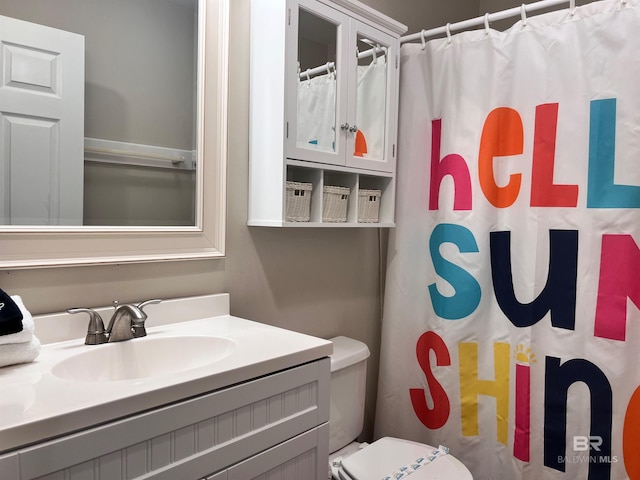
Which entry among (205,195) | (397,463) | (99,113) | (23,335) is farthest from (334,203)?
(23,335)

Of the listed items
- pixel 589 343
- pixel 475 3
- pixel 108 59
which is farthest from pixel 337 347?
pixel 475 3

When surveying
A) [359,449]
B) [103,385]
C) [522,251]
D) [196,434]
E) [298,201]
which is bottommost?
[359,449]

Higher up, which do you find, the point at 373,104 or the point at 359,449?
the point at 373,104

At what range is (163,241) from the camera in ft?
4.26

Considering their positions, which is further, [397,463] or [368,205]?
[368,205]

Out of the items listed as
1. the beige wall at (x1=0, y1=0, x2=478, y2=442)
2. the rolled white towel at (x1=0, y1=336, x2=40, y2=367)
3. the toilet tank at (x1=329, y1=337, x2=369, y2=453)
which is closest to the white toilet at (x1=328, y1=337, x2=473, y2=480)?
the toilet tank at (x1=329, y1=337, x2=369, y2=453)

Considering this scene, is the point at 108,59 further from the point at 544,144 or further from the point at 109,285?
the point at 544,144

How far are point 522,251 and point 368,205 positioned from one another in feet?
1.86

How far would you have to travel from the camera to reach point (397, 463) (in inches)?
56.6

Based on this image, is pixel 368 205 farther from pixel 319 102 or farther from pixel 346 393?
pixel 346 393

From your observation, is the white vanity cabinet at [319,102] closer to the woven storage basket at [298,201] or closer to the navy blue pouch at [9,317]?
the woven storage basket at [298,201]

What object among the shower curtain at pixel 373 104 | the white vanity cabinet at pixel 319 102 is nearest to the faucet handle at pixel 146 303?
the white vanity cabinet at pixel 319 102

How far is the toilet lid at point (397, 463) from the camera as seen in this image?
4.49ft

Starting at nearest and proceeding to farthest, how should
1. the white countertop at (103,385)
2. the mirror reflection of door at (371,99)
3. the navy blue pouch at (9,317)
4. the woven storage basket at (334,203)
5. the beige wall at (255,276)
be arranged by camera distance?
the white countertop at (103,385) < the navy blue pouch at (9,317) < the beige wall at (255,276) < the woven storage basket at (334,203) < the mirror reflection of door at (371,99)
